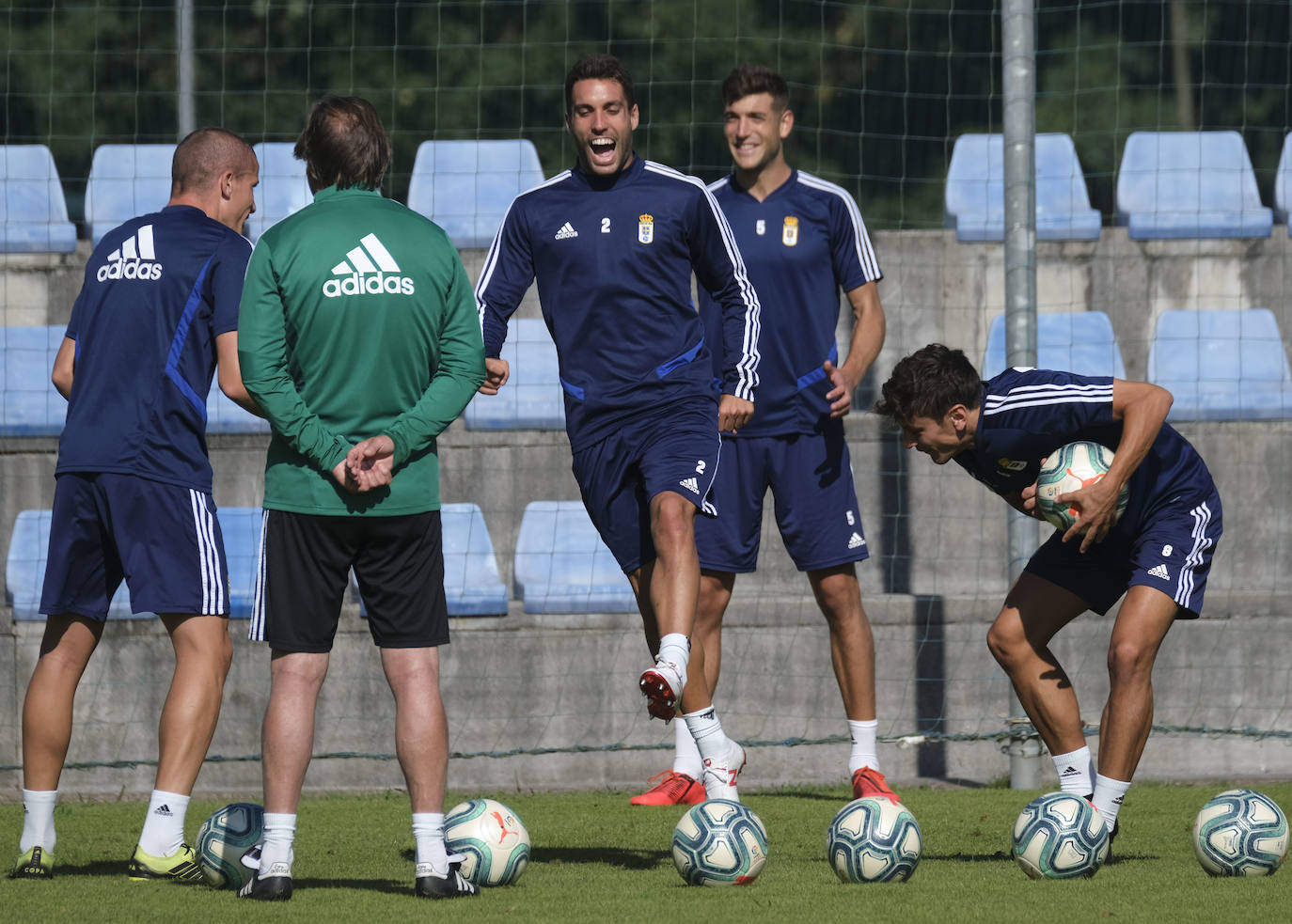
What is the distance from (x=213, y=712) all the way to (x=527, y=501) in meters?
3.69

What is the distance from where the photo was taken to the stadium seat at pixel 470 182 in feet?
30.6

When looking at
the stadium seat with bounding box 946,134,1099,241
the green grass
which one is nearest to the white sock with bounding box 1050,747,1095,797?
the green grass

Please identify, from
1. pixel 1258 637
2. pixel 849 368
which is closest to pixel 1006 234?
pixel 849 368

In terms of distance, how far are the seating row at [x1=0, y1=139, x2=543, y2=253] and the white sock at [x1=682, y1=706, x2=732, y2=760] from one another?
179 inches

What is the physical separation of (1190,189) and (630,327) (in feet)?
Result: 18.5

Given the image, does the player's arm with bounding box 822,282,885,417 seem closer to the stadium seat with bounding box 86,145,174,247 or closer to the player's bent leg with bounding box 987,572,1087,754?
the player's bent leg with bounding box 987,572,1087,754

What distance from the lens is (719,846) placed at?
4574 mm

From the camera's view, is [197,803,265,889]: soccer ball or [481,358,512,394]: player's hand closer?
[197,803,265,889]: soccer ball

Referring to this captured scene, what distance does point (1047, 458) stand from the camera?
→ 5.18 m

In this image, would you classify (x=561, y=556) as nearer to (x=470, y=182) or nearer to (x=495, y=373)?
(x=470, y=182)

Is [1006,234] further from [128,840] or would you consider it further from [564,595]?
[128,840]

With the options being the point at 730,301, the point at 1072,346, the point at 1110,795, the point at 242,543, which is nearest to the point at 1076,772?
the point at 1110,795

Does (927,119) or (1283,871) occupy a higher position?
(927,119)

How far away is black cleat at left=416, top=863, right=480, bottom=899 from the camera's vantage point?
14.3ft
